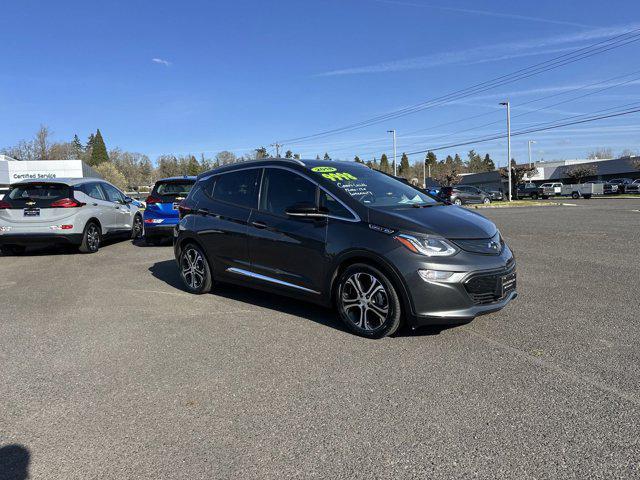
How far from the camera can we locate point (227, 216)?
604cm

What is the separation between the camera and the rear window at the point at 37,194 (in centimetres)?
995

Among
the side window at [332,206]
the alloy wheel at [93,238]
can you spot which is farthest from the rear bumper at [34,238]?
the side window at [332,206]

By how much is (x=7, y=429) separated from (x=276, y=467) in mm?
1827

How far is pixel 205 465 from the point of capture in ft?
8.72

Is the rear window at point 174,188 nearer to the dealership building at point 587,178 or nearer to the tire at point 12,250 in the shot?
the tire at point 12,250

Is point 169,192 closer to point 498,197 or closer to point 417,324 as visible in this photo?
point 417,324

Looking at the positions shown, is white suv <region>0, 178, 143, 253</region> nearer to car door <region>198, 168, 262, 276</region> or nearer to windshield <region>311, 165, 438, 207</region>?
car door <region>198, 168, 262, 276</region>

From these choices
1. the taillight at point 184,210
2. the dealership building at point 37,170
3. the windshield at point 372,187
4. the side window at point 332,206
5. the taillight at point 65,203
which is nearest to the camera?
the side window at point 332,206

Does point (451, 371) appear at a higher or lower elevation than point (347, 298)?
lower

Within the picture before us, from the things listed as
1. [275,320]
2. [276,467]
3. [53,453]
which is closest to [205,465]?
[276,467]

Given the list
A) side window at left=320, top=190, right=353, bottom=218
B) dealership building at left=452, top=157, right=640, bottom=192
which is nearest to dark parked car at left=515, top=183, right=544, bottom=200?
dealership building at left=452, top=157, right=640, bottom=192

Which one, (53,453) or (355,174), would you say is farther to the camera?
(355,174)

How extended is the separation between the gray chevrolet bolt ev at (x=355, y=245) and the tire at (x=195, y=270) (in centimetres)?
8

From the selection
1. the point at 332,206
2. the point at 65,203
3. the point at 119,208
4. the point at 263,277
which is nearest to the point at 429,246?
the point at 332,206
